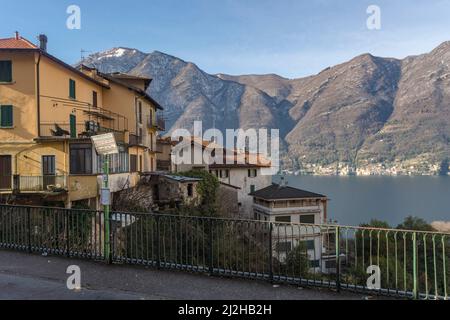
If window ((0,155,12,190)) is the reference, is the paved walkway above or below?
below

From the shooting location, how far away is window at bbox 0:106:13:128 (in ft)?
79.4

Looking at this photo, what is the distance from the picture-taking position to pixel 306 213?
40000 millimetres

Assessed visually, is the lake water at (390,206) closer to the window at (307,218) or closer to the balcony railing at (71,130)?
the window at (307,218)

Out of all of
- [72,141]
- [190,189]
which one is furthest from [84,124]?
[190,189]

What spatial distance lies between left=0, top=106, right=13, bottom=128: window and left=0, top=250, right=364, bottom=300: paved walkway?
61.9 feet

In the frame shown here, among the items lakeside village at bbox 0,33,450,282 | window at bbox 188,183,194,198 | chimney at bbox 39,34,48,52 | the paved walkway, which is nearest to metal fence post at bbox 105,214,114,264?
the paved walkway

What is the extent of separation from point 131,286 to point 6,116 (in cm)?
2179

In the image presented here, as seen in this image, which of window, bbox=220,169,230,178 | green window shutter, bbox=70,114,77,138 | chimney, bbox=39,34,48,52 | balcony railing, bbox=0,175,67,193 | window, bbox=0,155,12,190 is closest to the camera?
balcony railing, bbox=0,175,67,193

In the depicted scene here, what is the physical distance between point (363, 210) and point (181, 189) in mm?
78771

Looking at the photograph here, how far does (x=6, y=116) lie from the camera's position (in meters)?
24.2

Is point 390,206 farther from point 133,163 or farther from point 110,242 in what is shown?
point 110,242

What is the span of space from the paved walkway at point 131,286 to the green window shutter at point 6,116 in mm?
18871

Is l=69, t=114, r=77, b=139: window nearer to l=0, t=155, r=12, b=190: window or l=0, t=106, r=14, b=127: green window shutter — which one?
l=0, t=106, r=14, b=127: green window shutter

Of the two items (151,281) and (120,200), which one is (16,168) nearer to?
(120,200)
